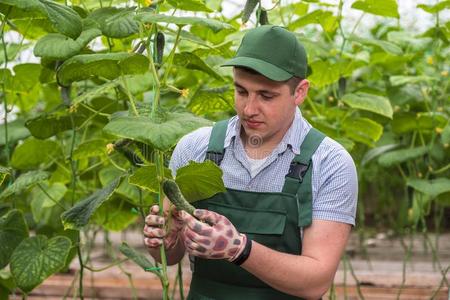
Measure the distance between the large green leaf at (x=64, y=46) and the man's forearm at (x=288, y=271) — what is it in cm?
Answer: 65

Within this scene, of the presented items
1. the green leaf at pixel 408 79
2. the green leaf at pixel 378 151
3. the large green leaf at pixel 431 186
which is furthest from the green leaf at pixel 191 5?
the green leaf at pixel 378 151

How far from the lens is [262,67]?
1.81 meters

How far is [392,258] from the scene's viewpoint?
15.5 feet

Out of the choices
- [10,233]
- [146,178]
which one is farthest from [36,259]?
[146,178]

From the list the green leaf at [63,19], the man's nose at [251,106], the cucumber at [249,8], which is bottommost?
the man's nose at [251,106]

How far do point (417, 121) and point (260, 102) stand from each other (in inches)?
62.3

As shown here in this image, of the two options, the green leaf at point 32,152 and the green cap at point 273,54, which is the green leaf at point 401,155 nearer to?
the green leaf at point 32,152

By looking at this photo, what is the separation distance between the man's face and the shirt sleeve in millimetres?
120

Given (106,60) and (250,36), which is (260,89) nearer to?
(250,36)

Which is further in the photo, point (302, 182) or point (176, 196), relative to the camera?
point (302, 182)

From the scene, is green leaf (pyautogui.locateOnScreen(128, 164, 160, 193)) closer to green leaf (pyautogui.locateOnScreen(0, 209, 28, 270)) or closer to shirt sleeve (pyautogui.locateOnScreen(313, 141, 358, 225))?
shirt sleeve (pyautogui.locateOnScreen(313, 141, 358, 225))

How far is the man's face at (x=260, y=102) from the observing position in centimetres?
183

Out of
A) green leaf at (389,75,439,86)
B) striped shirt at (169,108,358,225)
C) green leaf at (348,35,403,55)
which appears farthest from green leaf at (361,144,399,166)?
striped shirt at (169,108,358,225)

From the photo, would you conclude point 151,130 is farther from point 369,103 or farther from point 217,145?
point 369,103
